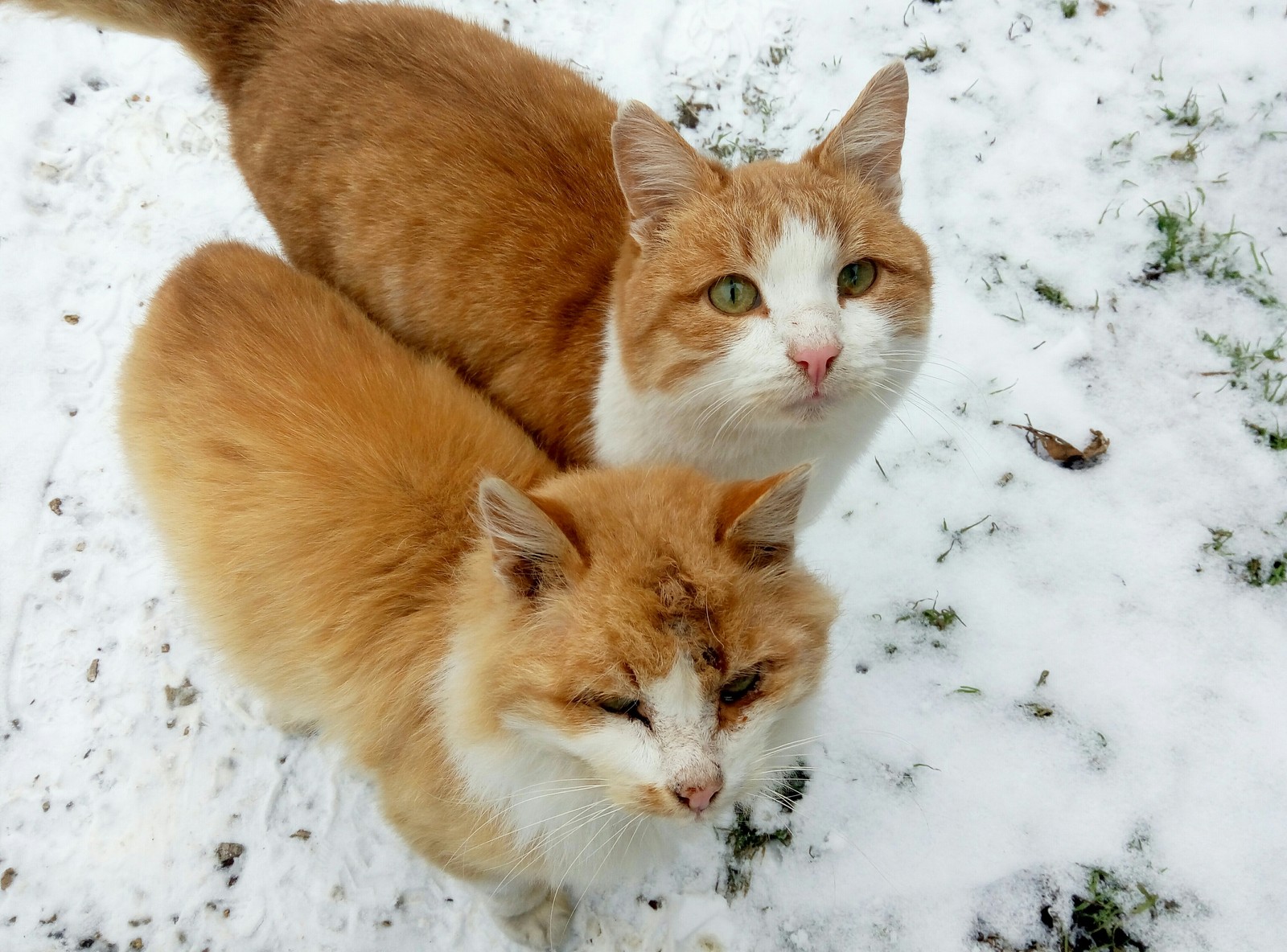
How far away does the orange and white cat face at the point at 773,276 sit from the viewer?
1.97m

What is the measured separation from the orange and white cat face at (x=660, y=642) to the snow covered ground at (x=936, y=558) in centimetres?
114

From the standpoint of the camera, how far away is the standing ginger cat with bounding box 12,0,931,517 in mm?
2062

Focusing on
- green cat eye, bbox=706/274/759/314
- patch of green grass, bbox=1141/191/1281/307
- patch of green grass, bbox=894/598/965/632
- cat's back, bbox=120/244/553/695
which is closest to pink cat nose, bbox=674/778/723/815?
cat's back, bbox=120/244/553/695

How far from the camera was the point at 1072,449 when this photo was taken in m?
2.94

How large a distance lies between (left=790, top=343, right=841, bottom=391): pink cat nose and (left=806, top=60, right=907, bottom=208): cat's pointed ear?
74cm

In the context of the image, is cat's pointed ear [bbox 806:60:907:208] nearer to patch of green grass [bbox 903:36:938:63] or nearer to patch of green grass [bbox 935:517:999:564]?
patch of green grass [bbox 935:517:999:564]

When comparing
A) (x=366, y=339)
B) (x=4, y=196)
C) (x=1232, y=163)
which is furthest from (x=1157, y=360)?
(x=4, y=196)

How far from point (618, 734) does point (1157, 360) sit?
275cm

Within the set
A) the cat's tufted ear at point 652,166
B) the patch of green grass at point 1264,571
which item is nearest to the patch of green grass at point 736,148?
the cat's tufted ear at point 652,166

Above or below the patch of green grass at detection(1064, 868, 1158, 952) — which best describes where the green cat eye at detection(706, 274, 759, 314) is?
above

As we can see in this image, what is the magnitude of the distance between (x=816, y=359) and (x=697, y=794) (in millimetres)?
1024

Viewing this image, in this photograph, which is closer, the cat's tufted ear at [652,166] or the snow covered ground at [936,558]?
the cat's tufted ear at [652,166]

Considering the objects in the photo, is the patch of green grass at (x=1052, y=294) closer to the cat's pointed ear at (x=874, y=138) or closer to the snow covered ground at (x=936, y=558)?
the snow covered ground at (x=936, y=558)

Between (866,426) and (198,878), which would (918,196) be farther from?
(198,878)
